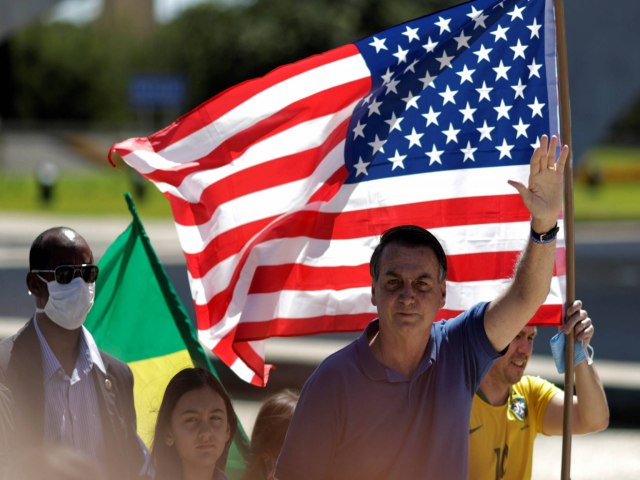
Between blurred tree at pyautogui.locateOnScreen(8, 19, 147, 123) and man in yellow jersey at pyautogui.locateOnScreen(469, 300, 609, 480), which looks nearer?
man in yellow jersey at pyautogui.locateOnScreen(469, 300, 609, 480)

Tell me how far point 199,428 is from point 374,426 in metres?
0.89

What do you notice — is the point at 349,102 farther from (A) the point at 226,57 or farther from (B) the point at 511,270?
(A) the point at 226,57

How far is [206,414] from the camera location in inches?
164

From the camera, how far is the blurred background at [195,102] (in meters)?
11.7

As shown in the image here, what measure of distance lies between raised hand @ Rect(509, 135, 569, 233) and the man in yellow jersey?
1.96 feet

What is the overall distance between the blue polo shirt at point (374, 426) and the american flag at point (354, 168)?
1.20m

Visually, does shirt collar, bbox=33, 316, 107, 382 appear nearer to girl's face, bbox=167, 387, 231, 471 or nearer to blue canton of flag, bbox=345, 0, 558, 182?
girl's face, bbox=167, 387, 231, 471

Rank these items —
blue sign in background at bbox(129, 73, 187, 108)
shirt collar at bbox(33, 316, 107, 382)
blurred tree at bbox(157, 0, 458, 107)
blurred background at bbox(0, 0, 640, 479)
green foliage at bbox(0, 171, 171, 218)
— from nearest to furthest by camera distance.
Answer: shirt collar at bbox(33, 316, 107, 382)
blurred background at bbox(0, 0, 640, 479)
green foliage at bbox(0, 171, 171, 218)
blue sign in background at bbox(129, 73, 187, 108)
blurred tree at bbox(157, 0, 458, 107)

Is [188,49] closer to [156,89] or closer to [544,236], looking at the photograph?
[156,89]

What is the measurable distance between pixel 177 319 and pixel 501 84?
1633 millimetres

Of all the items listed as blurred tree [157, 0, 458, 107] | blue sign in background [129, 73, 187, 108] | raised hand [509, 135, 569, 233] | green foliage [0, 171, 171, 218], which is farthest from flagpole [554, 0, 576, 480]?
blurred tree [157, 0, 458, 107]

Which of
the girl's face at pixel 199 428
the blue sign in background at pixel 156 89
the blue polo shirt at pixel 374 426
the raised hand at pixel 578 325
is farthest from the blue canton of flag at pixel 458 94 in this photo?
the blue sign in background at pixel 156 89

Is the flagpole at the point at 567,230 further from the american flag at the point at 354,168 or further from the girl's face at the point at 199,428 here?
the girl's face at the point at 199,428

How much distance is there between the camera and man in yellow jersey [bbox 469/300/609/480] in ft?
13.5
